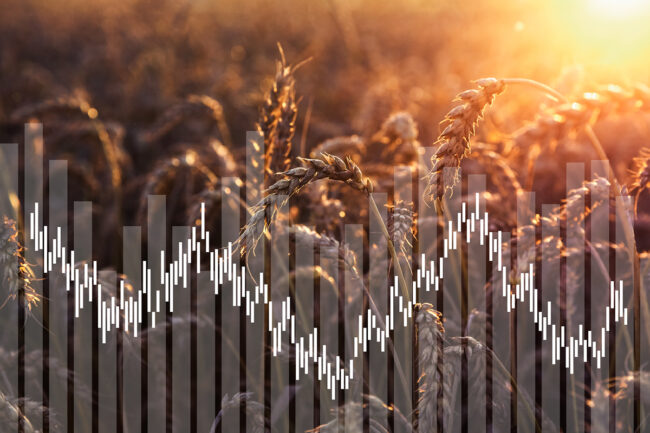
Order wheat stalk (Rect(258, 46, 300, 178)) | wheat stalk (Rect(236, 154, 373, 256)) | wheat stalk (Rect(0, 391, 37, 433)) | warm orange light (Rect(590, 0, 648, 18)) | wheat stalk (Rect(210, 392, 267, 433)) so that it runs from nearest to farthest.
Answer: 1. wheat stalk (Rect(236, 154, 373, 256))
2. wheat stalk (Rect(0, 391, 37, 433))
3. wheat stalk (Rect(210, 392, 267, 433))
4. wheat stalk (Rect(258, 46, 300, 178))
5. warm orange light (Rect(590, 0, 648, 18))

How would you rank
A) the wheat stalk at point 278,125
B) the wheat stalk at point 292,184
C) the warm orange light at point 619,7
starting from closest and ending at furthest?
the wheat stalk at point 292,184 < the wheat stalk at point 278,125 < the warm orange light at point 619,7

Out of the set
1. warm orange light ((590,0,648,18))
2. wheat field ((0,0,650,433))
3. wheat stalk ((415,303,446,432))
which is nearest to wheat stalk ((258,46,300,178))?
wheat field ((0,0,650,433))

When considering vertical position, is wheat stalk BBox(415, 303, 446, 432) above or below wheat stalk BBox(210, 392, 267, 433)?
above

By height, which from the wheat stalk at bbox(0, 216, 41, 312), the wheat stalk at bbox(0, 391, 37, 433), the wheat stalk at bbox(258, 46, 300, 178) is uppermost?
the wheat stalk at bbox(258, 46, 300, 178)

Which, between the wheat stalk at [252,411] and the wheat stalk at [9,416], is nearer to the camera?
the wheat stalk at [9,416]

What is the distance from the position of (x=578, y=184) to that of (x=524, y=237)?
96 centimetres

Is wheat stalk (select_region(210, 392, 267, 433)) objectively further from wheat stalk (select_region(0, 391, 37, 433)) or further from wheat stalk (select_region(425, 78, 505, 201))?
wheat stalk (select_region(425, 78, 505, 201))

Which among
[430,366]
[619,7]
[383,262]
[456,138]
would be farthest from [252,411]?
[619,7]

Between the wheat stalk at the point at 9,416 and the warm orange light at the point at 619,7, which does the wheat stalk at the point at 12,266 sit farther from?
the warm orange light at the point at 619,7

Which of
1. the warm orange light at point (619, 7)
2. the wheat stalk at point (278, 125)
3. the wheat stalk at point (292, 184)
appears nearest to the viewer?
the wheat stalk at point (292, 184)

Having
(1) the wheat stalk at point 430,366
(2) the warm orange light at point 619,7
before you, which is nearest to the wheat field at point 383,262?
(1) the wheat stalk at point 430,366

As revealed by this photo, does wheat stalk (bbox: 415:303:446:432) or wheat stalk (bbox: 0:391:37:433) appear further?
wheat stalk (bbox: 0:391:37:433)

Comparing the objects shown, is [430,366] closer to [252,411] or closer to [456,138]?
[456,138]

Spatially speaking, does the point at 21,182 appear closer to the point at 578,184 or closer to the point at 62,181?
the point at 62,181
